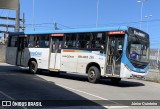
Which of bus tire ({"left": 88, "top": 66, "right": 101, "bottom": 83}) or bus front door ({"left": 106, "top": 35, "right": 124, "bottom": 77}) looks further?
bus tire ({"left": 88, "top": 66, "right": 101, "bottom": 83})

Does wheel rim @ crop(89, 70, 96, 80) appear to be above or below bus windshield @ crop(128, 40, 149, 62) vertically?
below

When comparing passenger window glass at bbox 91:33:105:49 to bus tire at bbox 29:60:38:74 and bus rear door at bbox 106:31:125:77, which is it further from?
bus tire at bbox 29:60:38:74

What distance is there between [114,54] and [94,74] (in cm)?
172

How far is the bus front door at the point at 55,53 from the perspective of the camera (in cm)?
2192

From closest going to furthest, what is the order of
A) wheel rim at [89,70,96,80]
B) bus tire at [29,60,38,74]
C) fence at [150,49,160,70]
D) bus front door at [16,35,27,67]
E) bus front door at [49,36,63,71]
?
wheel rim at [89,70,96,80] → bus front door at [49,36,63,71] → bus tire at [29,60,38,74] → bus front door at [16,35,27,67] → fence at [150,49,160,70]

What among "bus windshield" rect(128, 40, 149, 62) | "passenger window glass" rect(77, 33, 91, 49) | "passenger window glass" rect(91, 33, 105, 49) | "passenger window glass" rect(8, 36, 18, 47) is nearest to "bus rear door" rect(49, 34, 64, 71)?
"passenger window glass" rect(77, 33, 91, 49)

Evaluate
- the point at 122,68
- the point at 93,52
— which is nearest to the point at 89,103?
the point at 122,68

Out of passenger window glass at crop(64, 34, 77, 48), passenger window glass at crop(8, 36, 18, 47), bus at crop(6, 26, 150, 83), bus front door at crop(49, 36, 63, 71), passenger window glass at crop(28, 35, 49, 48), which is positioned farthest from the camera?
passenger window glass at crop(8, 36, 18, 47)

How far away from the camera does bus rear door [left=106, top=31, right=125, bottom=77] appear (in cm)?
1819

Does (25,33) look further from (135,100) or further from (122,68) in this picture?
(135,100)

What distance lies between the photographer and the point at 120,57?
1812cm

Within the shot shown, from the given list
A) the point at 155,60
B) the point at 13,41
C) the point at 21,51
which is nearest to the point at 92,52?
the point at 21,51

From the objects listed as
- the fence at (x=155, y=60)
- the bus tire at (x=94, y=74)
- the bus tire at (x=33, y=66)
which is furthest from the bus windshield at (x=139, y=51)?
the fence at (x=155, y=60)

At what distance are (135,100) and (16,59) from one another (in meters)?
13.5
